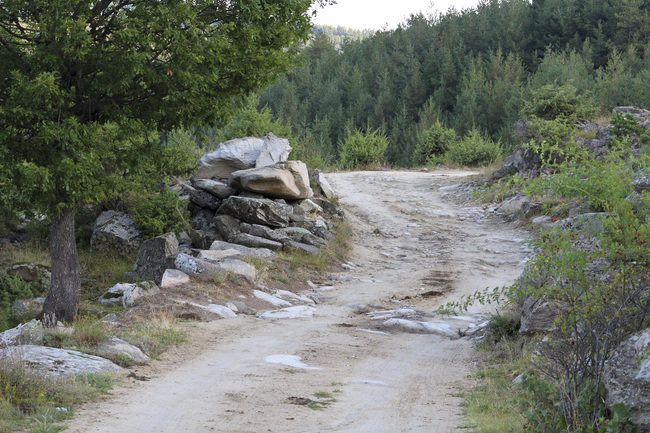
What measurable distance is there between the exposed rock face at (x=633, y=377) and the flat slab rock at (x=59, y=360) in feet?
13.3

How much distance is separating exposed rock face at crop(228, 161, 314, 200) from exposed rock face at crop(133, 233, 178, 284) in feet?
8.89

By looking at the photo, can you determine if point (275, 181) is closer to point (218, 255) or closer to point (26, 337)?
point (218, 255)

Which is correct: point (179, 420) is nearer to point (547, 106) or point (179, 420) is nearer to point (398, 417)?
point (398, 417)

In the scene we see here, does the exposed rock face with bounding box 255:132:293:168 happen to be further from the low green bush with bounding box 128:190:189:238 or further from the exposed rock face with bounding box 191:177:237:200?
the low green bush with bounding box 128:190:189:238

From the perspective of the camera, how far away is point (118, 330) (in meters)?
6.71

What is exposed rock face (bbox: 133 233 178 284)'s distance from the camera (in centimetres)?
1111

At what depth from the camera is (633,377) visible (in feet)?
11.1

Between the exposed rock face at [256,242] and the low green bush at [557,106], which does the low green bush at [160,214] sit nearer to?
the exposed rock face at [256,242]

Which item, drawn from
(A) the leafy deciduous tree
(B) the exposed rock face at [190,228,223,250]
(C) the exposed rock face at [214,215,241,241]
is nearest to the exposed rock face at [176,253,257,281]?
(A) the leafy deciduous tree

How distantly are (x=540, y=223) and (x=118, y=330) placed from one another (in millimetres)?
10796

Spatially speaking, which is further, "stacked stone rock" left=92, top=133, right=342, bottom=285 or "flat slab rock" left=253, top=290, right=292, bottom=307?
"stacked stone rock" left=92, top=133, right=342, bottom=285

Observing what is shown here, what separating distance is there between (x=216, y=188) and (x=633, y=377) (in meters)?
11.8

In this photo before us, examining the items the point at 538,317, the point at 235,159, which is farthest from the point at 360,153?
the point at 538,317

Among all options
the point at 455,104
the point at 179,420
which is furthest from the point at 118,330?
the point at 455,104
